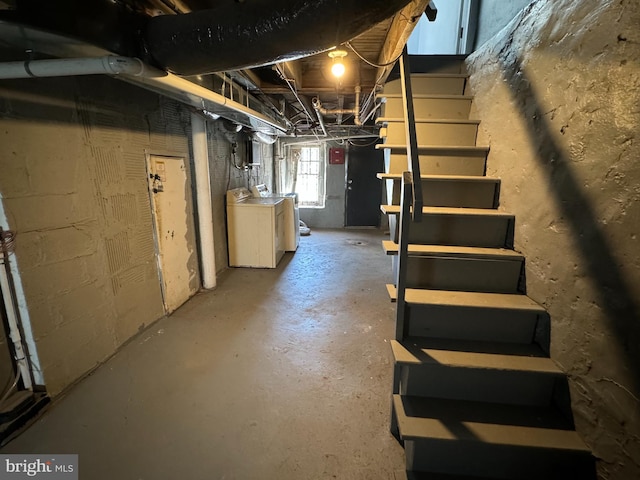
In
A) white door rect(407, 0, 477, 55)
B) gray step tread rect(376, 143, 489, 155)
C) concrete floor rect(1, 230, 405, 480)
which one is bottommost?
concrete floor rect(1, 230, 405, 480)

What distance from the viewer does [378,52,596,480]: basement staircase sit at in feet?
4.17

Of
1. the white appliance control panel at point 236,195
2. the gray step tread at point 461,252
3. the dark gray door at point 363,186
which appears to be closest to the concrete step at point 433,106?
the gray step tread at point 461,252

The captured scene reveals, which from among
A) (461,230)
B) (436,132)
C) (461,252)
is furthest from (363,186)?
(461,252)

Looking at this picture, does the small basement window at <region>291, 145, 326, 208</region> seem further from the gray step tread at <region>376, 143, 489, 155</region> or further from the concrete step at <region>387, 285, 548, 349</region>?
the concrete step at <region>387, 285, 548, 349</region>

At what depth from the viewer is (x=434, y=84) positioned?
96.9 inches

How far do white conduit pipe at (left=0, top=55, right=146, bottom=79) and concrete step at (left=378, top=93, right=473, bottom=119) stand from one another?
1755 mm

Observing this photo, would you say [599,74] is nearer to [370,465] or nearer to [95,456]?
[370,465]

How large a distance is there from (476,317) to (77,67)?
2.14 metres

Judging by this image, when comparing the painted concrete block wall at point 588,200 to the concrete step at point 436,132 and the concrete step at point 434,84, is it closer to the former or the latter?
the concrete step at point 436,132

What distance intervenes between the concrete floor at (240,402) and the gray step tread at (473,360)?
1.72 feet

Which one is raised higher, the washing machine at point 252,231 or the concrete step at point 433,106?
the concrete step at point 433,106

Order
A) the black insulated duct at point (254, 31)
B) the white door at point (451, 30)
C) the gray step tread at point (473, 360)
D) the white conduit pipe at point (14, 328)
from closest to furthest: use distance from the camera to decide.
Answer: the black insulated duct at point (254, 31), the gray step tread at point (473, 360), the white conduit pipe at point (14, 328), the white door at point (451, 30)

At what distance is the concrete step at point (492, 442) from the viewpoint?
1223 millimetres

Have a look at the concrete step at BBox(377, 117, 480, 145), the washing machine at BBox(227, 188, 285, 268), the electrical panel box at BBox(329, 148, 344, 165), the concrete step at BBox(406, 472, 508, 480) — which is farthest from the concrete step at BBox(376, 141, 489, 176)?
the electrical panel box at BBox(329, 148, 344, 165)
